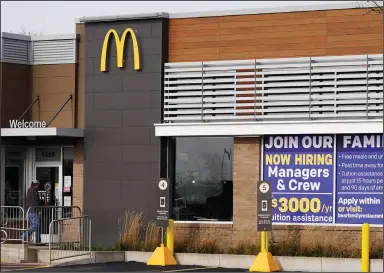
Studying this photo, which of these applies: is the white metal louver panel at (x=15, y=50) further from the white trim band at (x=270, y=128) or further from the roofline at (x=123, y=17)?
the white trim band at (x=270, y=128)

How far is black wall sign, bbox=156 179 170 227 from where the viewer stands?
21.1 metres

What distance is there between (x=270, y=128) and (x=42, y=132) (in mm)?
6014

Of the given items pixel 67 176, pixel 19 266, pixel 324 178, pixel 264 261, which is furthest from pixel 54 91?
pixel 264 261

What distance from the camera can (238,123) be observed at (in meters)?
22.1

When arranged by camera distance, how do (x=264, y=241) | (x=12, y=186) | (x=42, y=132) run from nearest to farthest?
(x=264, y=241) → (x=42, y=132) → (x=12, y=186)

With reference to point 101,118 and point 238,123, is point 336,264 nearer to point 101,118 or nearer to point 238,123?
point 238,123

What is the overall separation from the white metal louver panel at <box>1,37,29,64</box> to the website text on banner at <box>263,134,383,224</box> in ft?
25.2

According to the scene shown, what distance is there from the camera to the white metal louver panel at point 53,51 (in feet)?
82.1

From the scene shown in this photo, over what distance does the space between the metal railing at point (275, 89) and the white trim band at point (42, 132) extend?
2.55 metres

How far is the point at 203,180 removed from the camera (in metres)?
23.0

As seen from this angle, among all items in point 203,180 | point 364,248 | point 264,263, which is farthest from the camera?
point 203,180

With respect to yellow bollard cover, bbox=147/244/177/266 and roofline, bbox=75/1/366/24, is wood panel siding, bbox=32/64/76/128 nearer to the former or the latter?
roofline, bbox=75/1/366/24

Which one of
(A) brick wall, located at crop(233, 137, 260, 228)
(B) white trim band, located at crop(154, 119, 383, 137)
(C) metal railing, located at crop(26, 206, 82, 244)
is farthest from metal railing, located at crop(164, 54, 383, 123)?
(C) metal railing, located at crop(26, 206, 82, 244)

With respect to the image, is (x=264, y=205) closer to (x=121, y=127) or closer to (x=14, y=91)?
(x=121, y=127)
